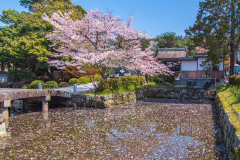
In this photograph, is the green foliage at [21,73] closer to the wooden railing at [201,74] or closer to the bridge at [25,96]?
the bridge at [25,96]

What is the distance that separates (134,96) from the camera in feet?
62.6

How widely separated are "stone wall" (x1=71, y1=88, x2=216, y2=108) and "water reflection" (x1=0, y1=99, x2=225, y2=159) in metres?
2.85

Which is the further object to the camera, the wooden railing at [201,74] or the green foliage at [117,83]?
the wooden railing at [201,74]

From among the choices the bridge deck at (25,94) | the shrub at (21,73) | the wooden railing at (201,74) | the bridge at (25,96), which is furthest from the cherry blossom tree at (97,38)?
the shrub at (21,73)

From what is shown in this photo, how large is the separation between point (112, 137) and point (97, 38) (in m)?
10.3

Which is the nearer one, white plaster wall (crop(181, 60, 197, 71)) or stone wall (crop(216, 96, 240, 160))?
stone wall (crop(216, 96, 240, 160))

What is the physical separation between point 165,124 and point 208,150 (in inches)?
137

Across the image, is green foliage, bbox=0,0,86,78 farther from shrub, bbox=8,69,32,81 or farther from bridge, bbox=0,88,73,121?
bridge, bbox=0,88,73,121

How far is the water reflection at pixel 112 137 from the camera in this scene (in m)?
6.59

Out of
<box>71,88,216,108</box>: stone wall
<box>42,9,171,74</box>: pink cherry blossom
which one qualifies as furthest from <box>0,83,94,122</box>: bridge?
<box>42,9,171,74</box>: pink cherry blossom

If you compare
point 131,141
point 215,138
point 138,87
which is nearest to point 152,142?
point 131,141

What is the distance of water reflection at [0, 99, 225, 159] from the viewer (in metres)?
6.59

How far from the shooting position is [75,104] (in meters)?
15.7

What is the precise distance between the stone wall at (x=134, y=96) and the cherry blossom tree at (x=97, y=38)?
279 cm
